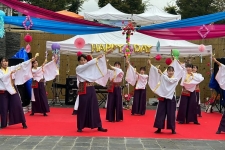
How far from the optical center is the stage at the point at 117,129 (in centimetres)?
653

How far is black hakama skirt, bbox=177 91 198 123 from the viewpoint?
8383 mm

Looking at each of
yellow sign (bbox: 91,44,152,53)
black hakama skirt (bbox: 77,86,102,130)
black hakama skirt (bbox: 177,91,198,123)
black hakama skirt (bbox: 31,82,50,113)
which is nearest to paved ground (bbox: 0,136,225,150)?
black hakama skirt (bbox: 77,86,102,130)

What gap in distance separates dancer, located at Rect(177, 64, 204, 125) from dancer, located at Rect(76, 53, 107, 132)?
246cm

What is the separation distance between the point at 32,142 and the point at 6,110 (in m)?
1.70

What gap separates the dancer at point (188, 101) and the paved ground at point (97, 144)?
7.64ft

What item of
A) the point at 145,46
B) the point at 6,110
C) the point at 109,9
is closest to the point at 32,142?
the point at 6,110

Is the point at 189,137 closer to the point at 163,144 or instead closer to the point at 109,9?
the point at 163,144

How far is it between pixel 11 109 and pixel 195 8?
2486 cm

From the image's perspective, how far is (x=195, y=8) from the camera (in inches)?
1160

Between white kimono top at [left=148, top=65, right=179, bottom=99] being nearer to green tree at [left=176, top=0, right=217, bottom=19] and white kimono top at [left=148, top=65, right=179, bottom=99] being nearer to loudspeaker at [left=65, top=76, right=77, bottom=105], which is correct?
loudspeaker at [left=65, top=76, right=77, bottom=105]

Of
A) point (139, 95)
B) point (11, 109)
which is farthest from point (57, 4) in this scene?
point (11, 109)

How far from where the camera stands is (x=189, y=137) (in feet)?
21.3

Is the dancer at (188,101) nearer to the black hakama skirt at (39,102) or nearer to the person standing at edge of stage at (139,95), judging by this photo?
the person standing at edge of stage at (139,95)

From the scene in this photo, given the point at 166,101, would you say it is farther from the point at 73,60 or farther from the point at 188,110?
the point at 73,60
